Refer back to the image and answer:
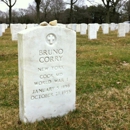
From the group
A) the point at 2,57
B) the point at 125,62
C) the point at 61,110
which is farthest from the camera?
the point at 2,57

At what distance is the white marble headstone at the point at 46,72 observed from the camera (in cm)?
327

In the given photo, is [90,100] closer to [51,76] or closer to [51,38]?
[51,76]

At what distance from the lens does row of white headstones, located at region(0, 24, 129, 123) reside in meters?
3.27

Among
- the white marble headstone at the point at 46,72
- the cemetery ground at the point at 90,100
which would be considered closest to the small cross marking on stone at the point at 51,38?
the white marble headstone at the point at 46,72

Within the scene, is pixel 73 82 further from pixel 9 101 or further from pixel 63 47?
pixel 9 101

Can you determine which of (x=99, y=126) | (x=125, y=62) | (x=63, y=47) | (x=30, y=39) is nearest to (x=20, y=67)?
(x=30, y=39)

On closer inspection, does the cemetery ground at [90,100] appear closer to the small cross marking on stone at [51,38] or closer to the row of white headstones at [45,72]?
the row of white headstones at [45,72]

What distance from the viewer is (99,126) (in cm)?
344

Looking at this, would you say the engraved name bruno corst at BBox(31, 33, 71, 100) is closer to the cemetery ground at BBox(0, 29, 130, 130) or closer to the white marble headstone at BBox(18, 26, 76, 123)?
the white marble headstone at BBox(18, 26, 76, 123)

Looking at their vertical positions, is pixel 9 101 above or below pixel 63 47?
below

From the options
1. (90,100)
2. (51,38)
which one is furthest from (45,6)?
(51,38)

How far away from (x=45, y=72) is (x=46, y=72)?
0.02 m

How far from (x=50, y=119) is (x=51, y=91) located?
0.38m

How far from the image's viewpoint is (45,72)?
3.46 meters
